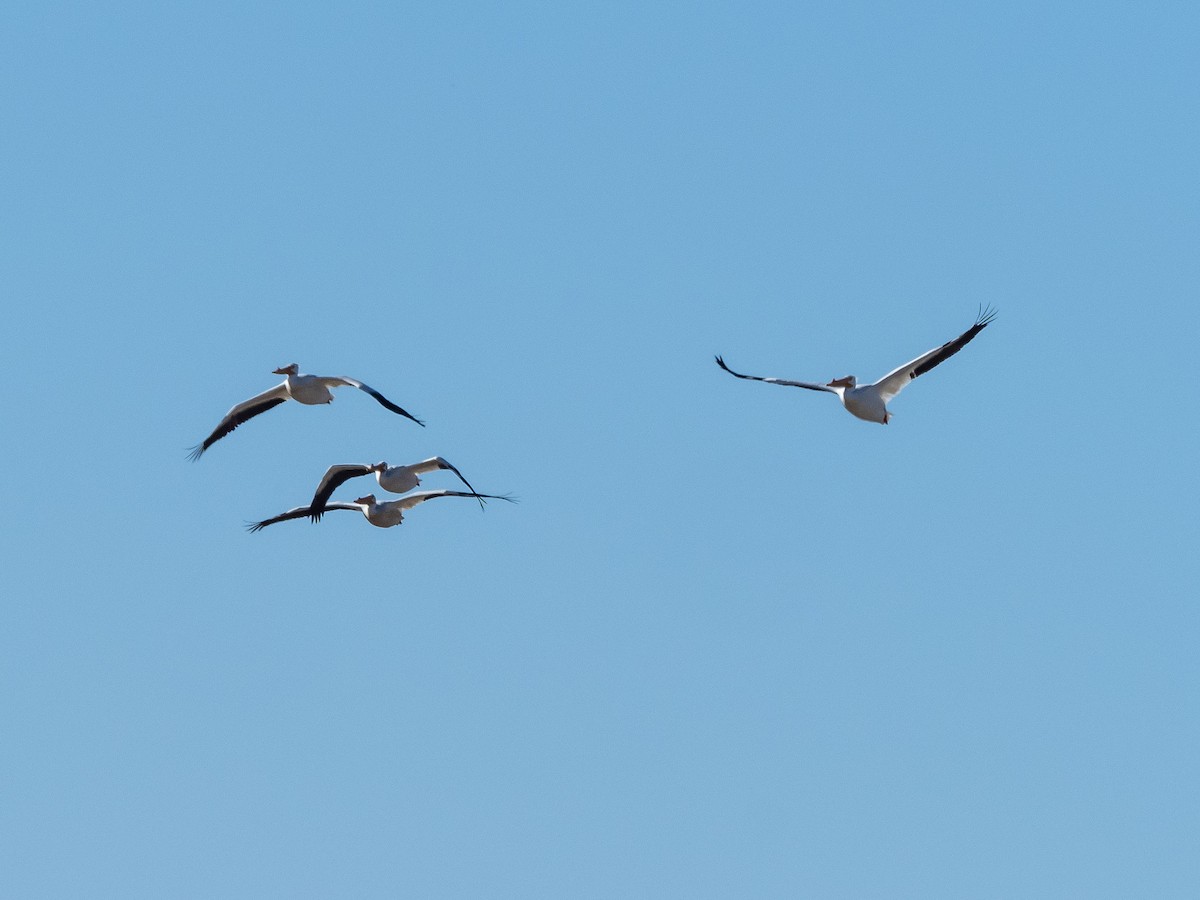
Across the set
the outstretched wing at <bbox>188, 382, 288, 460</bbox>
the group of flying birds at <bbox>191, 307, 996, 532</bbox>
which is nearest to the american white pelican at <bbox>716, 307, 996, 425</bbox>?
the group of flying birds at <bbox>191, 307, 996, 532</bbox>

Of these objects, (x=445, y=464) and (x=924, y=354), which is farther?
(x=445, y=464)

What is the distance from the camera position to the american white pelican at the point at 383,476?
1841 inches

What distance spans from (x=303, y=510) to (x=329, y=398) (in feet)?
13.8

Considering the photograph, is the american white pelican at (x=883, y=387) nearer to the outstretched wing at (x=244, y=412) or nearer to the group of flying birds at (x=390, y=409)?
the group of flying birds at (x=390, y=409)

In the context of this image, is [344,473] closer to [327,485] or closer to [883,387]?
[327,485]

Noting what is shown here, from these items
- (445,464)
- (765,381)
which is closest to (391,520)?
(445,464)

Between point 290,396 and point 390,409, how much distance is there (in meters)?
4.18

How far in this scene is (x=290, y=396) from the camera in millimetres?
45688

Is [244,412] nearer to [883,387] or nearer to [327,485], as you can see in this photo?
[327,485]

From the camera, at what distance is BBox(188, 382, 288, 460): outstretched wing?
153 ft

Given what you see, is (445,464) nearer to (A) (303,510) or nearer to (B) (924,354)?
(A) (303,510)

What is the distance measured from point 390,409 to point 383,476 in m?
5.35

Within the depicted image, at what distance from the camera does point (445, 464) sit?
46.6 m

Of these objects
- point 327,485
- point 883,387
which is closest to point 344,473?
point 327,485
